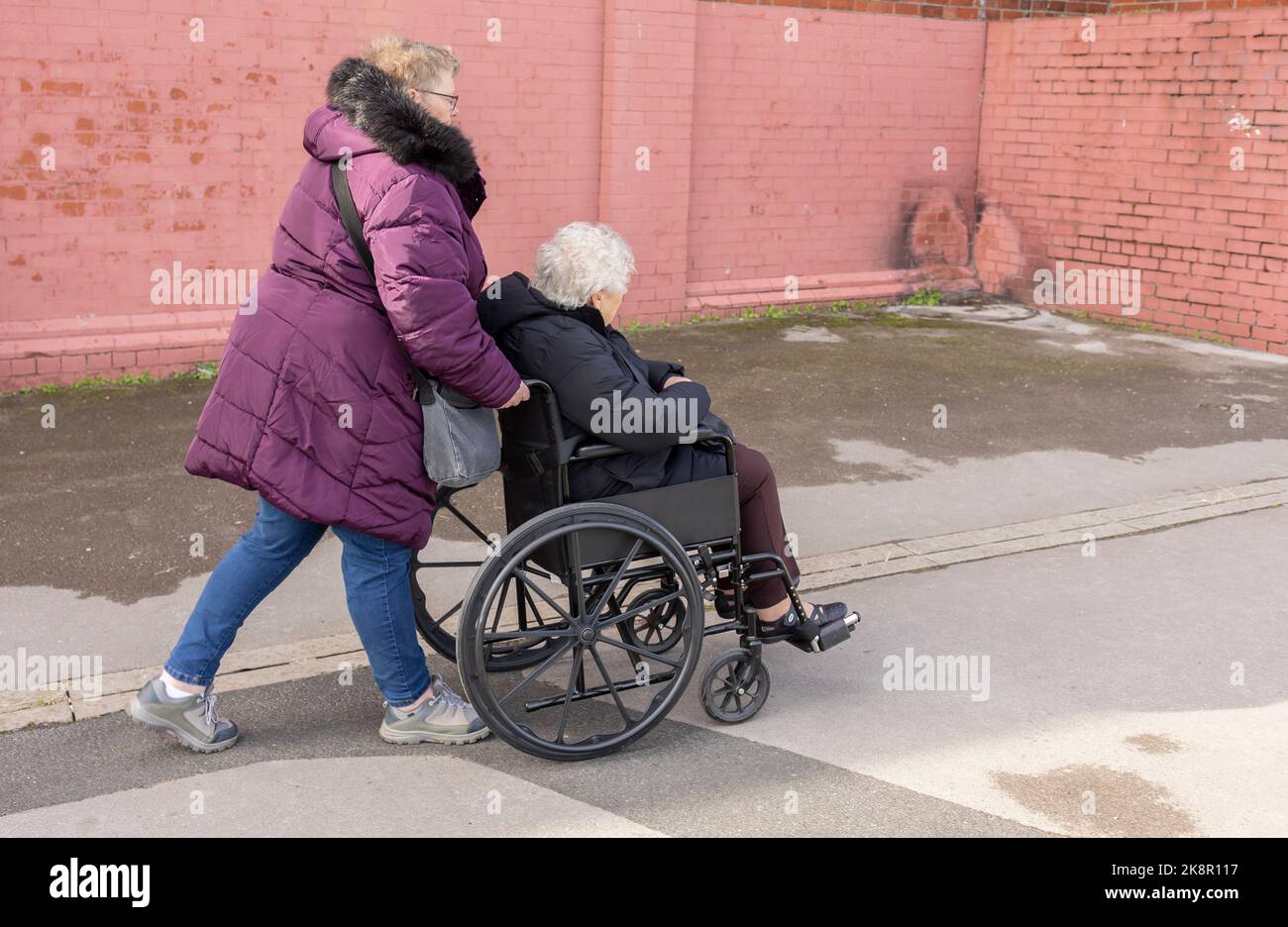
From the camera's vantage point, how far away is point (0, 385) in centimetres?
752

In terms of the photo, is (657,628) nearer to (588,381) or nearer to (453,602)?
(453,602)

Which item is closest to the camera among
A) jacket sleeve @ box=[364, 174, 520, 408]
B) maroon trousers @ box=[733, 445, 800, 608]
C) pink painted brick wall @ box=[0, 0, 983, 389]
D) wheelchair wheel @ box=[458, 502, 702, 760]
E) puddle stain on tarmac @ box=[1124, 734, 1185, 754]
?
jacket sleeve @ box=[364, 174, 520, 408]

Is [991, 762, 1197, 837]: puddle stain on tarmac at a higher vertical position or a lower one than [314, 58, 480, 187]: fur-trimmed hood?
lower

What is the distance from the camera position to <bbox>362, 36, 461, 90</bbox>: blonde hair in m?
3.42

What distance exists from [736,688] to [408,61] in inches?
77.3

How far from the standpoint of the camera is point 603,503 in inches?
138

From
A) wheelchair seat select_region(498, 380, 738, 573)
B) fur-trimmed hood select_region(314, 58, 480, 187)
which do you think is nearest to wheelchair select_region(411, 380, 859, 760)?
wheelchair seat select_region(498, 380, 738, 573)

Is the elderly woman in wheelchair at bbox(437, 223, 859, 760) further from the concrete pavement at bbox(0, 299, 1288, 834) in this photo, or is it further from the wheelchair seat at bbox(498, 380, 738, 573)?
the concrete pavement at bbox(0, 299, 1288, 834)

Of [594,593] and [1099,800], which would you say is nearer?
[1099,800]

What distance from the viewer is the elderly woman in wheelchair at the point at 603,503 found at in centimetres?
351

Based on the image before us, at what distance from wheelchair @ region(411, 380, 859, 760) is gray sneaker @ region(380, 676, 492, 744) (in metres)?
0.12

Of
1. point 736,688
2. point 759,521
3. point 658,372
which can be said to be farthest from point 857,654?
point 658,372

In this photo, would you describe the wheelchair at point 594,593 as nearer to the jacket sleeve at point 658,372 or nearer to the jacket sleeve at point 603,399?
the jacket sleeve at point 603,399

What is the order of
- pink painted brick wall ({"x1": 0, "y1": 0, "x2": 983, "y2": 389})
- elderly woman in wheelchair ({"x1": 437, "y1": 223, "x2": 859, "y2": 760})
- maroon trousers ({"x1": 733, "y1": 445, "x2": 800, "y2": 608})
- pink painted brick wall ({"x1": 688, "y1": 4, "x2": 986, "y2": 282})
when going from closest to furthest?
elderly woman in wheelchair ({"x1": 437, "y1": 223, "x2": 859, "y2": 760})
maroon trousers ({"x1": 733, "y1": 445, "x2": 800, "y2": 608})
pink painted brick wall ({"x1": 0, "y1": 0, "x2": 983, "y2": 389})
pink painted brick wall ({"x1": 688, "y1": 4, "x2": 986, "y2": 282})
